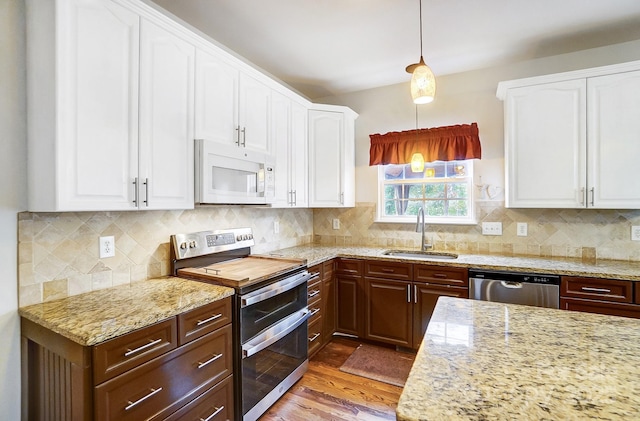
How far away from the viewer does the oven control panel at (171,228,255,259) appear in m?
2.12

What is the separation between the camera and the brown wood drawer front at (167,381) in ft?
4.04

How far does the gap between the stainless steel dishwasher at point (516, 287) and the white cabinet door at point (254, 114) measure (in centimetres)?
202

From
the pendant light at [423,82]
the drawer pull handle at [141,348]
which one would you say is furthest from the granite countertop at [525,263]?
the pendant light at [423,82]

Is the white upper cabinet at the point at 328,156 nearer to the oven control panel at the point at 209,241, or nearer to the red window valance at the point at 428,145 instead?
the red window valance at the point at 428,145

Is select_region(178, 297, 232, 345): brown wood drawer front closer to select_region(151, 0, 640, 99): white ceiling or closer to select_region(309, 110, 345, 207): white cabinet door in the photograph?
select_region(309, 110, 345, 207): white cabinet door

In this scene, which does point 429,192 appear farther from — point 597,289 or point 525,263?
point 597,289

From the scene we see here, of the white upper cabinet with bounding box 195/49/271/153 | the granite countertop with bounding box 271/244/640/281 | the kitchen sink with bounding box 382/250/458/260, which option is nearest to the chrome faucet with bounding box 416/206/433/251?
the kitchen sink with bounding box 382/250/458/260

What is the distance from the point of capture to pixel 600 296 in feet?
7.06

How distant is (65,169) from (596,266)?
3422 mm

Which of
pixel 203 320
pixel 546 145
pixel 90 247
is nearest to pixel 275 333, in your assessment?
pixel 203 320

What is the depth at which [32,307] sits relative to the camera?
1.48 meters

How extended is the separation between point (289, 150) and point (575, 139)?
235 centimetres

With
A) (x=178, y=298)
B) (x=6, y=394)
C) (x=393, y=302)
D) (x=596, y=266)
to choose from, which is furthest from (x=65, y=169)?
(x=596, y=266)

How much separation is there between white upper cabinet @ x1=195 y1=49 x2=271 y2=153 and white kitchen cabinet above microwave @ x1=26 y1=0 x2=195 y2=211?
199 mm
